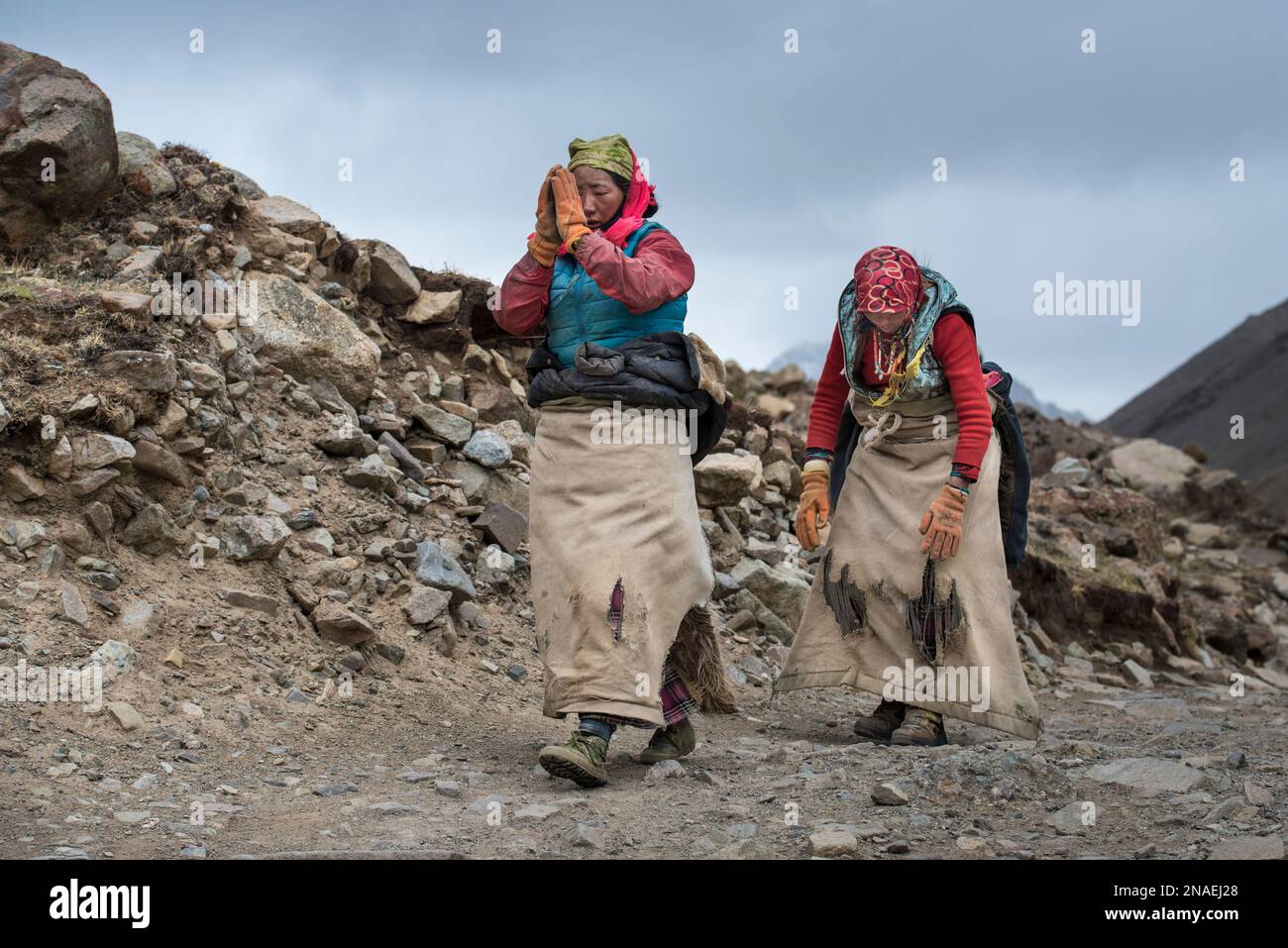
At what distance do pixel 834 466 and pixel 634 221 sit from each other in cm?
146

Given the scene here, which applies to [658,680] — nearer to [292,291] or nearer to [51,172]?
[292,291]

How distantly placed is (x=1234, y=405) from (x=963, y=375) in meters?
43.0

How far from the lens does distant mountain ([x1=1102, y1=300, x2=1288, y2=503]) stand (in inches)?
1363

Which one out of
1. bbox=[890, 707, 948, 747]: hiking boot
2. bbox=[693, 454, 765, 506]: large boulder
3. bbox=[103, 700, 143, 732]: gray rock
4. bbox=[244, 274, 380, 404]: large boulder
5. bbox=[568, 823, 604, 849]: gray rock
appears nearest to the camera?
bbox=[568, 823, 604, 849]: gray rock

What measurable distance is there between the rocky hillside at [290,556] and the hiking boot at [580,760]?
13 centimetres

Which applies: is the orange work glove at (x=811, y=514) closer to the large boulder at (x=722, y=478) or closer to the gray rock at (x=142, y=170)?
the large boulder at (x=722, y=478)

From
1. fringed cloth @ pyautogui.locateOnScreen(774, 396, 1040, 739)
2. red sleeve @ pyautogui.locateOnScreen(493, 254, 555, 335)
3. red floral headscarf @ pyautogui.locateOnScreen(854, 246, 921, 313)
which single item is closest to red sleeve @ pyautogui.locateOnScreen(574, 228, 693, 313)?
red sleeve @ pyautogui.locateOnScreen(493, 254, 555, 335)

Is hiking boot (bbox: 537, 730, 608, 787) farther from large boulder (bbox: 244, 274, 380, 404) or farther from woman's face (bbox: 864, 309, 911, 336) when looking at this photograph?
large boulder (bbox: 244, 274, 380, 404)

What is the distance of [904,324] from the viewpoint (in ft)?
15.6

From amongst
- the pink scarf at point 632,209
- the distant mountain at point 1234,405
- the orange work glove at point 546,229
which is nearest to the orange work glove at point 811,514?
the pink scarf at point 632,209

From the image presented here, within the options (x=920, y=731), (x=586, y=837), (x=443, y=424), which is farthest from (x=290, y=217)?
(x=586, y=837)

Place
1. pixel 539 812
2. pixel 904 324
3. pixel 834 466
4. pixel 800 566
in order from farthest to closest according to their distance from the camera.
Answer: pixel 800 566 → pixel 834 466 → pixel 904 324 → pixel 539 812

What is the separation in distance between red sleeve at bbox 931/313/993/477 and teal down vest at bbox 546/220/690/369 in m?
1.03

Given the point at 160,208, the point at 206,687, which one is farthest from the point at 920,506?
the point at 160,208
